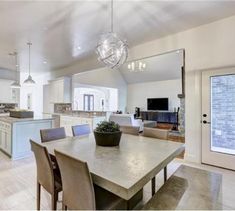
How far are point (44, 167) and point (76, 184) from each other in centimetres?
61

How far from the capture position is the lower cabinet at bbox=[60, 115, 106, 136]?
17.9 ft

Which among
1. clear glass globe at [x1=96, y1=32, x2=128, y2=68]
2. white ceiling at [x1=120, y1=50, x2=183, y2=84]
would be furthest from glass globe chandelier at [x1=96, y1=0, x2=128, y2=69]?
white ceiling at [x1=120, y1=50, x2=183, y2=84]

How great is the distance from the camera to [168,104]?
946 cm

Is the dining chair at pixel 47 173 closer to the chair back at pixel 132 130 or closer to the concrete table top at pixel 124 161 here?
the concrete table top at pixel 124 161

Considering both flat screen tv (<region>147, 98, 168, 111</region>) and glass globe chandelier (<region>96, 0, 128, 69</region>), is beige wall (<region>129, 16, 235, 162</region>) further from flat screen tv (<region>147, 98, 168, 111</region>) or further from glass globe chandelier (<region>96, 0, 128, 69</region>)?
flat screen tv (<region>147, 98, 168, 111</region>)

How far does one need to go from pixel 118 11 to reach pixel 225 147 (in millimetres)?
3178

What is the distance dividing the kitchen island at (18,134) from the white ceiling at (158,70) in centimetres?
494

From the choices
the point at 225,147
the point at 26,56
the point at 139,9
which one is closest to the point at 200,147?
the point at 225,147

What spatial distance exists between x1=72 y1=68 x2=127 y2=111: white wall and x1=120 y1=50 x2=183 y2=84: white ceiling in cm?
50

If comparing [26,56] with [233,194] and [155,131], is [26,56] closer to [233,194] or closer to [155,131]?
[155,131]

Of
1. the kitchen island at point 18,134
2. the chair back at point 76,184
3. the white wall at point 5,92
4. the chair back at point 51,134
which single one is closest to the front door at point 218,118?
the chair back at point 51,134

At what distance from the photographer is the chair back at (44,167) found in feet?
5.48

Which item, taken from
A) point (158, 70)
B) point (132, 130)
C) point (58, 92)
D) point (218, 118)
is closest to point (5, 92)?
point (58, 92)

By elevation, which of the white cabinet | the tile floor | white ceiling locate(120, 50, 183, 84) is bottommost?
the tile floor
